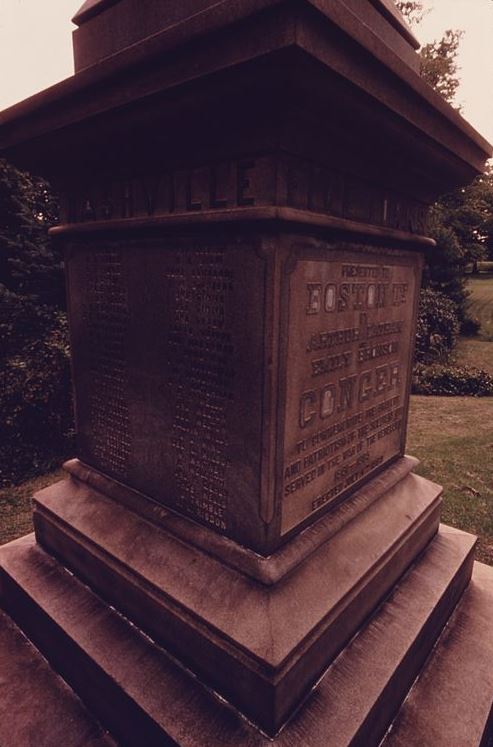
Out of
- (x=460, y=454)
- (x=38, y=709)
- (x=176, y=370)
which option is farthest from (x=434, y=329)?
(x=38, y=709)

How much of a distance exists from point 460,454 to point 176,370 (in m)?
5.90

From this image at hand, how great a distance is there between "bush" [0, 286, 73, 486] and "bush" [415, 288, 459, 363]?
1065 cm

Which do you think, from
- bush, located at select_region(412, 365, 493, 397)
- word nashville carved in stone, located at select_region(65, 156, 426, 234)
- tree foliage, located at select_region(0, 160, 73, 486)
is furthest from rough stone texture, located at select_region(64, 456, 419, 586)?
bush, located at select_region(412, 365, 493, 397)

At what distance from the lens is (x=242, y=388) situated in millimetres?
2279

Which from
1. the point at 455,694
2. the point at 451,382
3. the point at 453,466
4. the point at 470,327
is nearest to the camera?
the point at 455,694

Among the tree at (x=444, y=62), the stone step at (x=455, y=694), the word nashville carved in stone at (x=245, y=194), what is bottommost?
the stone step at (x=455, y=694)

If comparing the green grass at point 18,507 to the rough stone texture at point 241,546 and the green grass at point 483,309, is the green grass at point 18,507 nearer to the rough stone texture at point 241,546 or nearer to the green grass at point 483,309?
the rough stone texture at point 241,546

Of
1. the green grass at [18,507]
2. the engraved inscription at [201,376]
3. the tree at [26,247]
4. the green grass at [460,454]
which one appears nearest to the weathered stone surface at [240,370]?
the engraved inscription at [201,376]

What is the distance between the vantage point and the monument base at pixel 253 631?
2094 millimetres

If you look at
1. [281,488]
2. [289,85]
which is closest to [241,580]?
[281,488]

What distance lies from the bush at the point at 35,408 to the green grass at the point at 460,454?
5449mm

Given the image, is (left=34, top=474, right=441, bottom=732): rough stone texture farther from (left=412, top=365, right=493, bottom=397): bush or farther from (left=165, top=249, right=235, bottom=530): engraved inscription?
(left=412, top=365, right=493, bottom=397): bush

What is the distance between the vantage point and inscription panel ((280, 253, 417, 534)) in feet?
7.65

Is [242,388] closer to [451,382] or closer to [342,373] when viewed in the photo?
[342,373]
